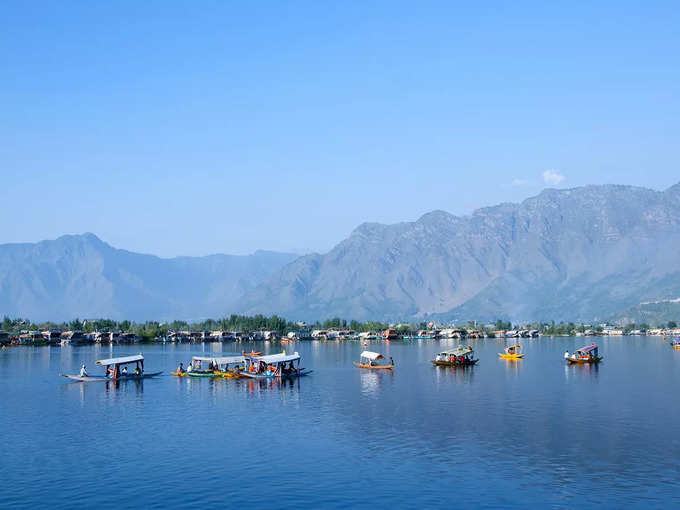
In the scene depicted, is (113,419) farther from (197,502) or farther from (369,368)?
(369,368)

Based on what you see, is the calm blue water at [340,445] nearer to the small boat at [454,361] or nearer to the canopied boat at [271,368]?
the canopied boat at [271,368]

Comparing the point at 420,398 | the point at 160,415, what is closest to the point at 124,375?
the point at 160,415

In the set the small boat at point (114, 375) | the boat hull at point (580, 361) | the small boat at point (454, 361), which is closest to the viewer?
the small boat at point (114, 375)

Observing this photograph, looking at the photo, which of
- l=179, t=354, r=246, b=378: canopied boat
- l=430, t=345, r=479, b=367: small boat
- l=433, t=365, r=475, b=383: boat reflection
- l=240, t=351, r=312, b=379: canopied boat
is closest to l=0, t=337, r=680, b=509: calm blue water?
l=240, t=351, r=312, b=379: canopied boat

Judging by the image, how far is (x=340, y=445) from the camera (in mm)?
55250

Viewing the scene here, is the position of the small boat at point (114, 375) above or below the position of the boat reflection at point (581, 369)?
above

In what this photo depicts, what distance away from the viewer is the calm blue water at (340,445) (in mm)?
42562

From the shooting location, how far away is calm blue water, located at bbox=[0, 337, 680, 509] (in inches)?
1676

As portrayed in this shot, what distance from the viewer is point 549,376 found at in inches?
4373

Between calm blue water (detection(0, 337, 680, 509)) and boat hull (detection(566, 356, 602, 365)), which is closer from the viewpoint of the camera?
calm blue water (detection(0, 337, 680, 509))

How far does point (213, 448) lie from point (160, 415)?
1771cm

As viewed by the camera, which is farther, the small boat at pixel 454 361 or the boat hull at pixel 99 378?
the small boat at pixel 454 361

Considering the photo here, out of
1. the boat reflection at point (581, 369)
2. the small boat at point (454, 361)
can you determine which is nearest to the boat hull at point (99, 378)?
the small boat at point (454, 361)

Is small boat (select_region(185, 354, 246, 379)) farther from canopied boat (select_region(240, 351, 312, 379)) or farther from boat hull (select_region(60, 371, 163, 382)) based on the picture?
boat hull (select_region(60, 371, 163, 382))
